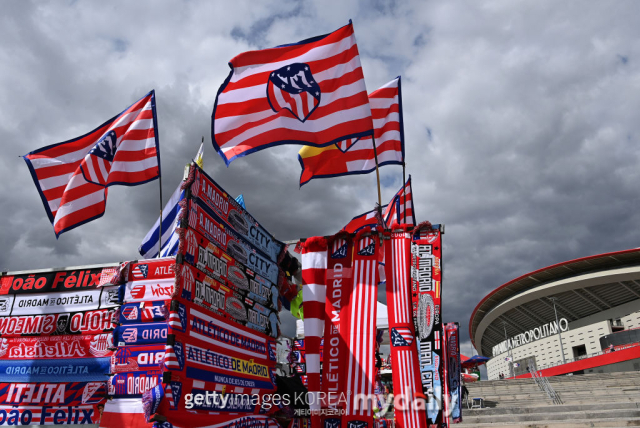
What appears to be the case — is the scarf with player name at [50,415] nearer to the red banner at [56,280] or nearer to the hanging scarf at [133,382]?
the hanging scarf at [133,382]

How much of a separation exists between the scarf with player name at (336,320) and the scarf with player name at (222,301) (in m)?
1.37

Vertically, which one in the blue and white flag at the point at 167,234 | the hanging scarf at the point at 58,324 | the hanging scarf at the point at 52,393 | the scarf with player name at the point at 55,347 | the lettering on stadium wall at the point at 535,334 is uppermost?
the lettering on stadium wall at the point at 535,334

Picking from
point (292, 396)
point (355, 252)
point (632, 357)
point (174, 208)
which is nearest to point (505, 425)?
point (292, 396)

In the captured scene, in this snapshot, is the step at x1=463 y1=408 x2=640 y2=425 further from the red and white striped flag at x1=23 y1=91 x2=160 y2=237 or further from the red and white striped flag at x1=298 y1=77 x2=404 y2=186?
the red and white striped flag at x1=23 y1=91 x2=160 y2=237

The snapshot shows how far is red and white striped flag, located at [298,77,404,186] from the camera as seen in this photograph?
10.3 m

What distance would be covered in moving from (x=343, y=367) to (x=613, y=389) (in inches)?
873

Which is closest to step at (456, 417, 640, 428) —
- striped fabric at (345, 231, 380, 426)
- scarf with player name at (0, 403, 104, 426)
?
striped fabric at (345, 231, 380, 426)

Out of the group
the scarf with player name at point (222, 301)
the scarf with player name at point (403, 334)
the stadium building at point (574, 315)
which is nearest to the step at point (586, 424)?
the scarf with player name at point (403, 334)

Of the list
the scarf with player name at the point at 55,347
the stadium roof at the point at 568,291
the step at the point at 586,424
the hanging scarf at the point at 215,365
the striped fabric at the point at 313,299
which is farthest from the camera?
the stadium roof at the point at 568,291

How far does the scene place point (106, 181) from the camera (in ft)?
32.0

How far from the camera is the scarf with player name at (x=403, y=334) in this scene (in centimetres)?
703

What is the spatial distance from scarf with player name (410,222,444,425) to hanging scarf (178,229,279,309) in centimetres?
286

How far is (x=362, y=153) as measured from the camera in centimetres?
1038

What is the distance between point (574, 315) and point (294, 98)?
62318 mm
